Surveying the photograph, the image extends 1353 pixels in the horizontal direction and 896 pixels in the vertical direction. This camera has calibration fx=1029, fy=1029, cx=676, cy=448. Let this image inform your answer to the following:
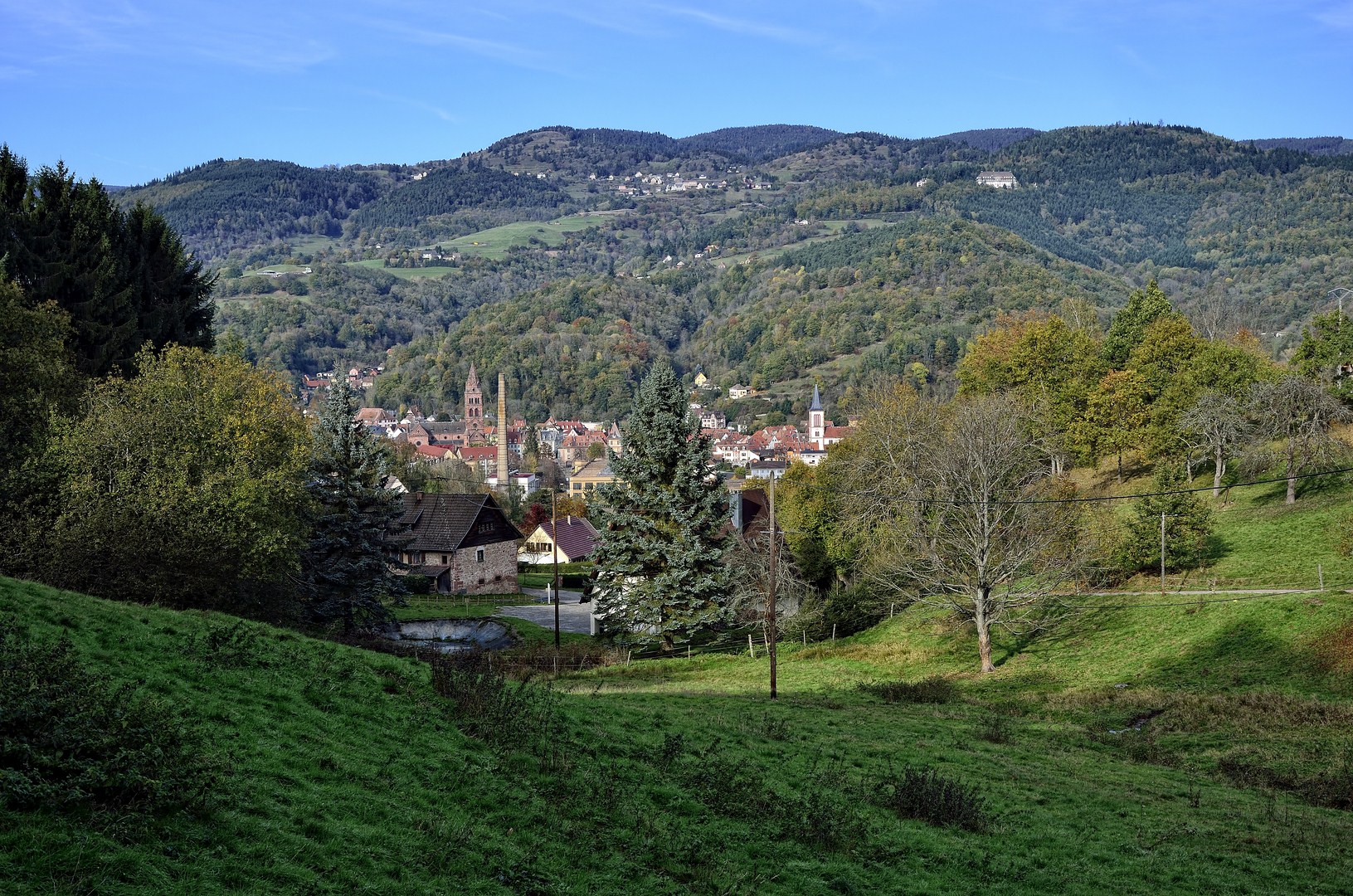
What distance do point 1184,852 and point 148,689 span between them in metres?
14.0

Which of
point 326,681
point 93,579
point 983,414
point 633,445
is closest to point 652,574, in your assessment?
point 633,445

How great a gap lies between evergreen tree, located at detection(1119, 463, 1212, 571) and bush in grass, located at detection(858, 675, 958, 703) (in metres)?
11.2

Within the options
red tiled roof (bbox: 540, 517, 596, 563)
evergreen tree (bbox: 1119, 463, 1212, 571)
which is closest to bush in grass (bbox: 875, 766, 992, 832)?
evergreen tree (bbox: 1119, 463, 1212, 571)

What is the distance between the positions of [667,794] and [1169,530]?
2819 centimetres

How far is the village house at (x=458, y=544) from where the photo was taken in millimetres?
63938

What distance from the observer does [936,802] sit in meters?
15.4

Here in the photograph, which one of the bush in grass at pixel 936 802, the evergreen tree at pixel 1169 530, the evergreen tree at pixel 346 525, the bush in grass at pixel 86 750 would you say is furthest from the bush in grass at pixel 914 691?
the bush in grass at pixel 86 750

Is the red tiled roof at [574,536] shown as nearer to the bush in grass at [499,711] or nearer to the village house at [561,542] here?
the village house at [561,542]

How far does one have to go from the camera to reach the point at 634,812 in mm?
13047

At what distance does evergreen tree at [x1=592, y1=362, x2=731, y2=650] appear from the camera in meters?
41.0

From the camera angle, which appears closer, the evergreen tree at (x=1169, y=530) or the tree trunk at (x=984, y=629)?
the tree trunk at (x=984, y=629)

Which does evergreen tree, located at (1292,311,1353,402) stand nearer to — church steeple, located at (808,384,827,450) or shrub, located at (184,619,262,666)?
shrub, located at (184,619,262,666)

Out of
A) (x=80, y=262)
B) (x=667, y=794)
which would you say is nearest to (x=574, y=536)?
(x=80, y=262)

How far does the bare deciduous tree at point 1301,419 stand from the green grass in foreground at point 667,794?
1975cm
